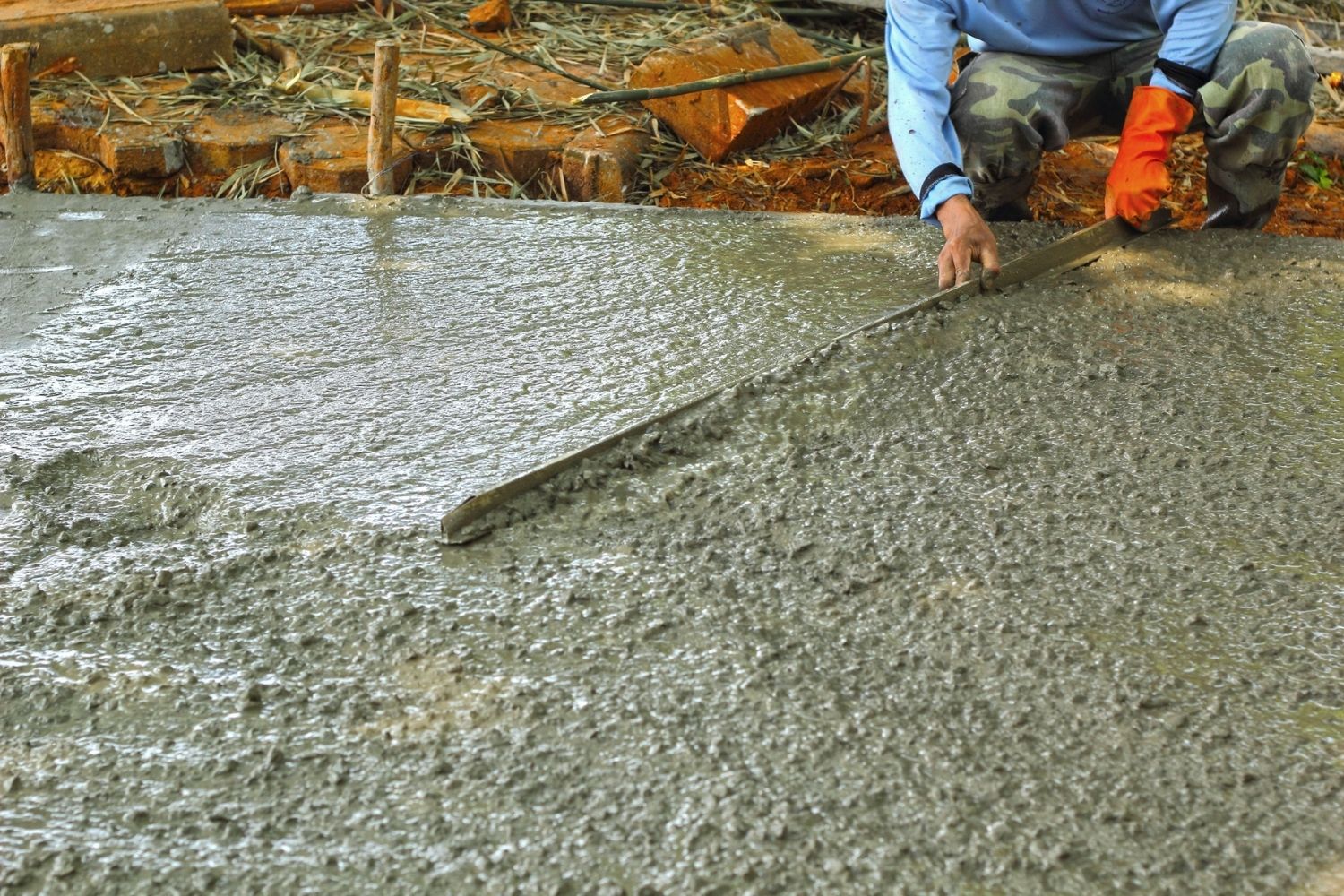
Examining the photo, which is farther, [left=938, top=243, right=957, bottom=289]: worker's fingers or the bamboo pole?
the bamboo pole

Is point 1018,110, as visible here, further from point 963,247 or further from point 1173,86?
point 963,247

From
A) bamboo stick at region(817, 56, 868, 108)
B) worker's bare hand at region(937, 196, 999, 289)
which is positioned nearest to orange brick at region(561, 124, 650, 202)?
bamboo stick at region(817, 56, 868, 108)

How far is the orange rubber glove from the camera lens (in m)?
2.80

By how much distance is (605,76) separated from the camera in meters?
4.40

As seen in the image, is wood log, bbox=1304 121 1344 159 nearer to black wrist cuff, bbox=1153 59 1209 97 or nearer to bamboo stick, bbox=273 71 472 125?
black wrist cuff, bbox=1153 59 1209 97

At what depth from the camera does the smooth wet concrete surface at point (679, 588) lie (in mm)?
1306

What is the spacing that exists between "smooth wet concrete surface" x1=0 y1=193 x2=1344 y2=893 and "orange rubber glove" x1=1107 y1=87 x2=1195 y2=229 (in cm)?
14

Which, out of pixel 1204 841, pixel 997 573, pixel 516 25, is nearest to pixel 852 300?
pixel 997 573

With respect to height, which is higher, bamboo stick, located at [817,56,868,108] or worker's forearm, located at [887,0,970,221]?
worker's forearm, located at [887,0,970,221]

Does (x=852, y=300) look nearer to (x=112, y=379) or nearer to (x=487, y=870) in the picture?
(x=112, y=379)

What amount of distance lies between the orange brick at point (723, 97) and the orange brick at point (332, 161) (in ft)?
2.74

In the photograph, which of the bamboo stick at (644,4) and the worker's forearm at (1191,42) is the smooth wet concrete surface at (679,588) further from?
the bamboo stick at (644,4)

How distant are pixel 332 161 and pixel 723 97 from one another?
120cm

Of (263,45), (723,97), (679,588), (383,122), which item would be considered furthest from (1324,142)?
(263,45)
